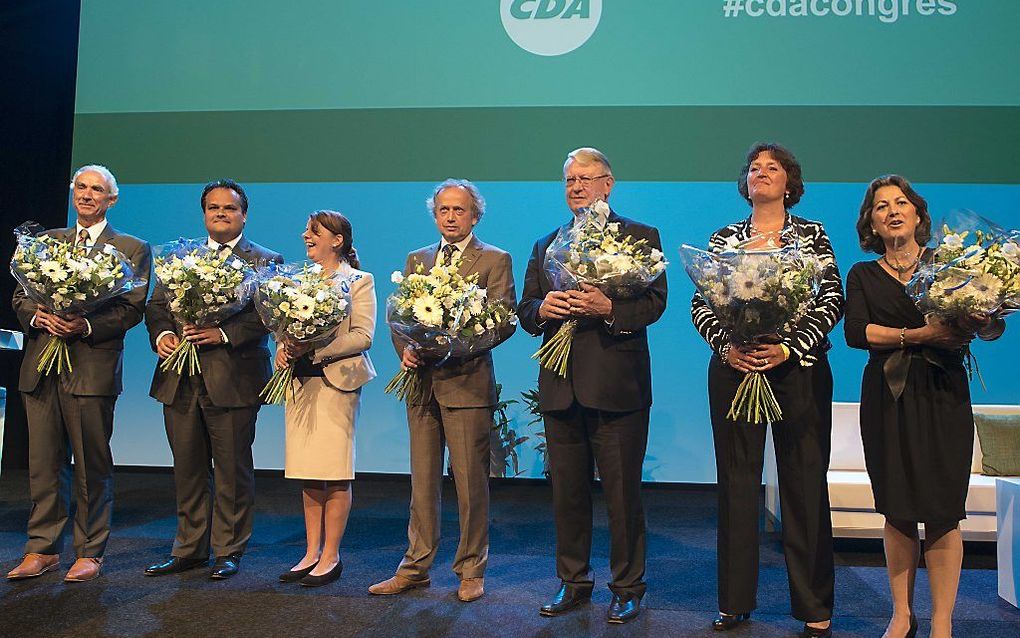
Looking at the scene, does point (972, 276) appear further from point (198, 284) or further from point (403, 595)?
point (198, 284)

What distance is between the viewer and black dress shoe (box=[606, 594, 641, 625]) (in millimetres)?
3014

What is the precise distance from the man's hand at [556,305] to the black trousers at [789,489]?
571 millimetres

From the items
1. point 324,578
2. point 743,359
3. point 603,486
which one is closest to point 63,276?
point 324,578

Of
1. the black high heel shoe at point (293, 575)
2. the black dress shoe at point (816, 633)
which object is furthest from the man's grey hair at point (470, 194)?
the black dress shoe at point (816, 633)

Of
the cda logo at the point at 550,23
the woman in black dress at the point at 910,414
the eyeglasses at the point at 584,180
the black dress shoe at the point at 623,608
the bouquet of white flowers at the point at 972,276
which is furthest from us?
the cda logo at the point at 550,23

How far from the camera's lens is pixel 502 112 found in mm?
5852

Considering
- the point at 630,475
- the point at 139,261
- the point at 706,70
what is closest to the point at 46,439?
the point at 139,261

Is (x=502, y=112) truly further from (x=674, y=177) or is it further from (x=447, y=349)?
(x=447, y=349)

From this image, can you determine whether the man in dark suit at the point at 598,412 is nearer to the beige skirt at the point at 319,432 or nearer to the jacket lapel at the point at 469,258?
the jacket lapel at the point at 469,258

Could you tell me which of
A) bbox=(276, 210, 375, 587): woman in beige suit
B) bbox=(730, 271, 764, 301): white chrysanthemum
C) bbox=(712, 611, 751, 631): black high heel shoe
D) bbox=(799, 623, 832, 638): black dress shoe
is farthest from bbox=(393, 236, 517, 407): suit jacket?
bbox=(799, 623, 832, 638): black dress shoe

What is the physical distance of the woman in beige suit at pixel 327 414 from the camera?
3.54 meters

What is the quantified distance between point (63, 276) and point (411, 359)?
1389mm

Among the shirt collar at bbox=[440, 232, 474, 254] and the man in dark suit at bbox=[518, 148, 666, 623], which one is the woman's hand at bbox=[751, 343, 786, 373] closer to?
the man in dark suit at bbox=[518, 148, 666, 623]

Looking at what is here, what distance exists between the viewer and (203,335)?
3.54 meters
